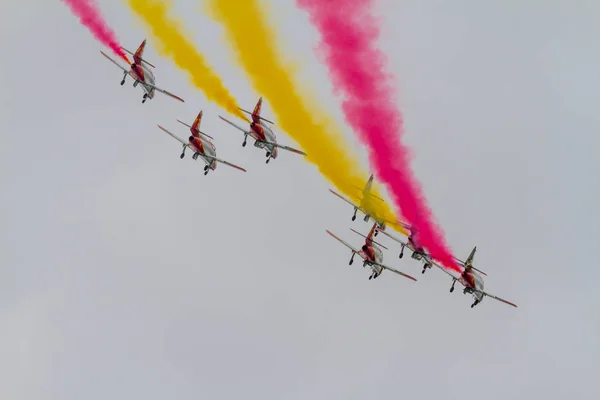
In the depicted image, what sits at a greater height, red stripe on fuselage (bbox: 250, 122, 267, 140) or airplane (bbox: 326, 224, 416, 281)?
red stripe on fuselage (bbox: 250, 122, 267, 140)

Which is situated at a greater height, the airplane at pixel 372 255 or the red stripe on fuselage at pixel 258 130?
the red stripe on fuselage at pixel 258 130

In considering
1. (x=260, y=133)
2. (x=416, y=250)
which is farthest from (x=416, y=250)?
(x=260, y=133)

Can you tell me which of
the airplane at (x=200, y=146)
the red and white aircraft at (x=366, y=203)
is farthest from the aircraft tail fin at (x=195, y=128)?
the red and white aircraft at (x=366, y=203)

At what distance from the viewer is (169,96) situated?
3132 inches

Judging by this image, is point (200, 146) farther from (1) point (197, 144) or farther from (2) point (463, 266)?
(2) point (463, 266)

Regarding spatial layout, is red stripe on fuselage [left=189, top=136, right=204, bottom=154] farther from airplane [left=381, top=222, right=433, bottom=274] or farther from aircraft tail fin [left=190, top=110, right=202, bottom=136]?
airplane [left=381, top=222, right=433, bottom=274]

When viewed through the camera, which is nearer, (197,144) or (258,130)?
(258,130)

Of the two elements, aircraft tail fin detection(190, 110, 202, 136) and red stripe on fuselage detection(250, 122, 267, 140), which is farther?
aircraft tail fin detection(190, 110, 202, 136)

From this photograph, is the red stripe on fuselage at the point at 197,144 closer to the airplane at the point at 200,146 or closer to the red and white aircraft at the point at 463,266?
the airplane at the point at 200,146

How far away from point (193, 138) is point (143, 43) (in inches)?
248

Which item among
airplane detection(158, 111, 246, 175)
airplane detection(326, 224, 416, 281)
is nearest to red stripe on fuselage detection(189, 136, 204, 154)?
airplane detection(158, 111, 246, 175)

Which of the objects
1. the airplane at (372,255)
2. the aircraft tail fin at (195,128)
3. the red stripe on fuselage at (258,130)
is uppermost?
the red stripe on fuselage at (258,130)

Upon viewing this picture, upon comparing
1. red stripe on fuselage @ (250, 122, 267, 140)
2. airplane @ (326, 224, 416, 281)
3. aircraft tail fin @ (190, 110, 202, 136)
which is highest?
red stripe on fuselage @ (250, 122, 267, 140)

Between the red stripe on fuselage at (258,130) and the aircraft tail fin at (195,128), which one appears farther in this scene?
the aircraft tail fin at (195,128)
